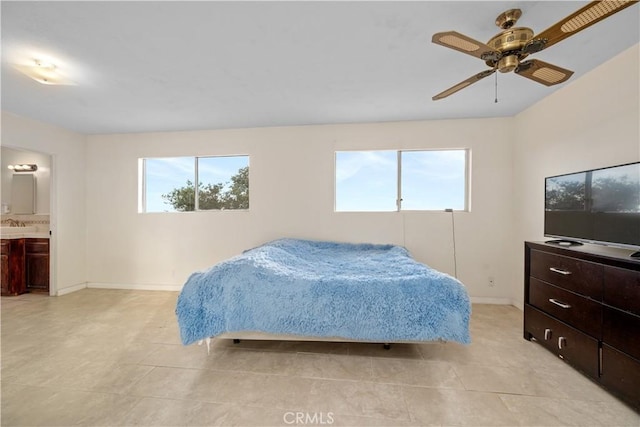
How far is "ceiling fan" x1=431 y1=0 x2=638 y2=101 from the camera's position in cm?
104

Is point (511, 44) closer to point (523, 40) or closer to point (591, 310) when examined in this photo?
point (523, 40)

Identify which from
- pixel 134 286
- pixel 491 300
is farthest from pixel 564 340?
pixel 134 286

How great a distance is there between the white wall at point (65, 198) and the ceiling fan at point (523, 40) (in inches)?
183

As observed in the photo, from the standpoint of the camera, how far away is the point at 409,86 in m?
2.36

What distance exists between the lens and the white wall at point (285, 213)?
3.21 metres

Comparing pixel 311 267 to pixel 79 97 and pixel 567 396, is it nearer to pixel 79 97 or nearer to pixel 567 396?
pixel 567 396

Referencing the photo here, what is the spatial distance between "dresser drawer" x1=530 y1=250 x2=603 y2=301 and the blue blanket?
75cm

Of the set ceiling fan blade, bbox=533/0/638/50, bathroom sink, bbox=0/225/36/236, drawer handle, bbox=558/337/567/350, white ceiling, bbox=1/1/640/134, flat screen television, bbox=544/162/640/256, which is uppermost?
white ceiling, bbox=1/1/640/134

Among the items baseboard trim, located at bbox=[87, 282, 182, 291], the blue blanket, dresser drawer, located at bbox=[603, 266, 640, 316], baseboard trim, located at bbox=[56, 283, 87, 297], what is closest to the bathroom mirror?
baseboard trim, located at bbox=[56, 283, 87, 297]

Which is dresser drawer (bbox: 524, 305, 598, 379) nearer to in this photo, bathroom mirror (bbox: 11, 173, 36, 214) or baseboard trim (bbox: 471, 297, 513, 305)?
baseboard trim (bbox: 471, 297, 513, 305)

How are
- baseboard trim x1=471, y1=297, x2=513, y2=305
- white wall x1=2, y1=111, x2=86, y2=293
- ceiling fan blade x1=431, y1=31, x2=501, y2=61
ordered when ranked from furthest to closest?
white wall x1=2, y1=111, x2=86, y2=293 < baseboard trim x1=471, y1=297, x2=513, y2=305 < ceiling fan blade x1=431, y1=31, x2=501, y2=61

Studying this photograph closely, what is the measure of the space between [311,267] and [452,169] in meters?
2.38

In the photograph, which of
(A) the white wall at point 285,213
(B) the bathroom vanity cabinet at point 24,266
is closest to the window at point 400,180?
(A) the white wall at point 285,213

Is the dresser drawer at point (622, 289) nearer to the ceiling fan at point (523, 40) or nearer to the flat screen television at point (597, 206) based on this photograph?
the flat screen television at point (597, 206)
